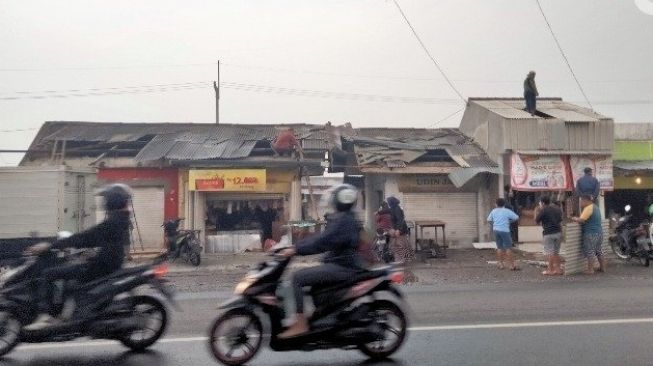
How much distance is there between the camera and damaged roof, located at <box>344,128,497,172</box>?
18938mm

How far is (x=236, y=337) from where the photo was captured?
5.48 metres

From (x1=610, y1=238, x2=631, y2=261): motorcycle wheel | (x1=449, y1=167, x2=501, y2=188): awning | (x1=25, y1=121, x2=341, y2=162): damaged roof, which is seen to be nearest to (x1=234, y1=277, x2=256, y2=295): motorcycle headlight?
(x1=610, y1=238, x2=631, y2=261): motorcycle wheel

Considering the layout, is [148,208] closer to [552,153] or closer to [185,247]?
[185,247]

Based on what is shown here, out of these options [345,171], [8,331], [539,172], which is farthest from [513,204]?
[8,331]

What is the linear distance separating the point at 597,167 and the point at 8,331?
17.5 meters

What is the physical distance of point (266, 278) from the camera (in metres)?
5.41

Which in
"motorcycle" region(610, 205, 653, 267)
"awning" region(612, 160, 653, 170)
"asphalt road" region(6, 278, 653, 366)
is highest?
"awning" region(612, 160, 653, 170)

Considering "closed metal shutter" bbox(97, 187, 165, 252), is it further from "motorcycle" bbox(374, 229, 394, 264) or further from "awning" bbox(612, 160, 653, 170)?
"awning" bbox(612, 160, 653, 170)

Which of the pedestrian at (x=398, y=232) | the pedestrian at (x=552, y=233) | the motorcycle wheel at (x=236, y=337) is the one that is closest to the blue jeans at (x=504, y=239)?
the pedestrian at (x=552, y=233)

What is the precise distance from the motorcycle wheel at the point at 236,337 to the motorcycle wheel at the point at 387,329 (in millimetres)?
994

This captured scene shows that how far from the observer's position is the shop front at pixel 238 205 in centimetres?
1858

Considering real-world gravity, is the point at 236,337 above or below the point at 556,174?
below

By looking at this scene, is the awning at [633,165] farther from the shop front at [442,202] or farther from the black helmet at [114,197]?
the black helmet at [114,197]

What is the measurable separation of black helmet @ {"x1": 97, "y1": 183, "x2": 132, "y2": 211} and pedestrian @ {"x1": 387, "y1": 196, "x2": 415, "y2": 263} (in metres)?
9.18
